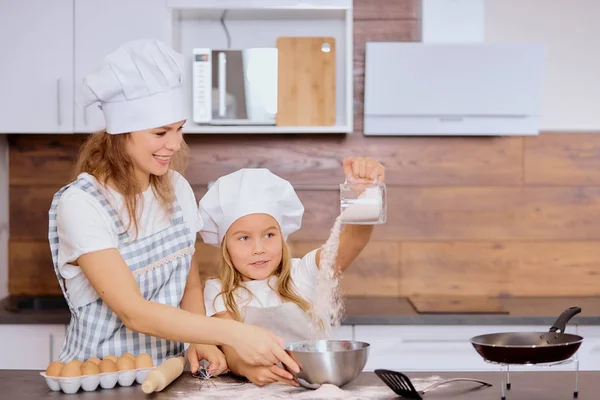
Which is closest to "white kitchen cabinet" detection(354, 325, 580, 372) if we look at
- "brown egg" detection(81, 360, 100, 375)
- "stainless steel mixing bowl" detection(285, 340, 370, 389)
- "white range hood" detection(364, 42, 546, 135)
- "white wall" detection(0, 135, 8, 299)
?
"white range hood" detection(364, 42, 546, 135)

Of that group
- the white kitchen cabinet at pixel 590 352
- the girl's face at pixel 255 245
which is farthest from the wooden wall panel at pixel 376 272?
the girl's face at pixel 255 245

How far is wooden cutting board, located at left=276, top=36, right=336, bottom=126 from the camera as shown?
284 centimetres

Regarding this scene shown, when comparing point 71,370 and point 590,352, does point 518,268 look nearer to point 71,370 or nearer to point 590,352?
point 590,352

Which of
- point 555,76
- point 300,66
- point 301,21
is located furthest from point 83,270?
point 555,76

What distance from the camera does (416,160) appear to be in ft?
10.1

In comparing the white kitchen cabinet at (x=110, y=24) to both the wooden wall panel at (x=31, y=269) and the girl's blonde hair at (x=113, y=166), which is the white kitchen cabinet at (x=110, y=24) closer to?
the wooden wall panel at (x=31, y=269)

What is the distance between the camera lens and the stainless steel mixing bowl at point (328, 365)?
4.91 ft

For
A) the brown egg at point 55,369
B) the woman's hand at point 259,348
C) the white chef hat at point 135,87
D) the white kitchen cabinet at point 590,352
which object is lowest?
the white kitchen cabinet at point 590,352

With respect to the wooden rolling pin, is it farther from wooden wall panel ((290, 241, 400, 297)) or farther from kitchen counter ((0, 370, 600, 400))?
wooden wall panel ((290, 241, 400, 297))

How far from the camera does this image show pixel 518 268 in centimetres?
308

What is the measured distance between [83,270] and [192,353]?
1.00ft

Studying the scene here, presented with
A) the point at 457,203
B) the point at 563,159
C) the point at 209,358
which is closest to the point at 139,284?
the point at 209,358

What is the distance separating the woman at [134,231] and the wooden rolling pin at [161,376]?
5 centimetres

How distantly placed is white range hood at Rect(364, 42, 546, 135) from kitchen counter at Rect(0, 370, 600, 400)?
1.29 metres
